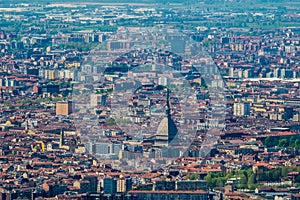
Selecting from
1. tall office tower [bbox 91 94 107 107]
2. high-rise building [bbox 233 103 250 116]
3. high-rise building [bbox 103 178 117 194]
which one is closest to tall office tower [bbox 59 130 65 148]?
high-rise building [bbox 103 178 117 194]

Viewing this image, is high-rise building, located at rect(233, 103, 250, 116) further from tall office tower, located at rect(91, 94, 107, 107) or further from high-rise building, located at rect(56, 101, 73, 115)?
high-rise building, located at rect(56, 101, 73, 115)

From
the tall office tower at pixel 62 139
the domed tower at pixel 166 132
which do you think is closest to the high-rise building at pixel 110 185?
the domed tower at pixel 166 132

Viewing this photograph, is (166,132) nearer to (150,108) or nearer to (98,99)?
(150,108)

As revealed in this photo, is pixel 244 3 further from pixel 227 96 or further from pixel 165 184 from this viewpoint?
pixel 165 184

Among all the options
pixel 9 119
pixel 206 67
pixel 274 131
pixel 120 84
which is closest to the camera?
pixel 274 131

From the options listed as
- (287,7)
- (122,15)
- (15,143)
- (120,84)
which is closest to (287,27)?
(122,15)

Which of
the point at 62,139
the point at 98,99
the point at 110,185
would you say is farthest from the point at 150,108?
the point at 110,185

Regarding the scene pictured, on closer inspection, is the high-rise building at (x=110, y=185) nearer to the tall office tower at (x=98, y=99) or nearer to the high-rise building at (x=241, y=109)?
the high-rise building at (x=241, y=109)
